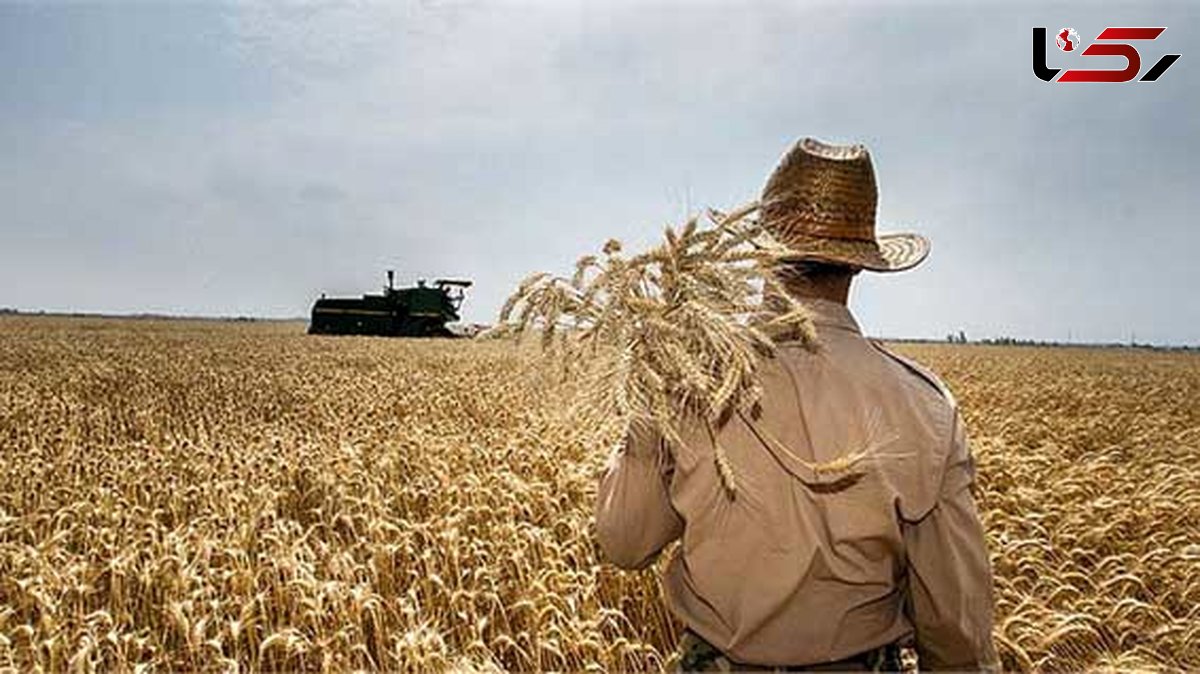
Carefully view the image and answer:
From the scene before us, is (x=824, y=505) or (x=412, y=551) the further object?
(x=412, y=551)

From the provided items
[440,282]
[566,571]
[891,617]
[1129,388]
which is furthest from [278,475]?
[440,282]

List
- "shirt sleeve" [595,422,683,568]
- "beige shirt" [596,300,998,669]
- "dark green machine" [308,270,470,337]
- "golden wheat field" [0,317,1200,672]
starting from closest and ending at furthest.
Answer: "beige shirt" [596,300,998,669], "shirt sleeve" [595,422,683,568], "golden wheat field" [0,317,1200,672], "dark green machine" [308,270,470,337]

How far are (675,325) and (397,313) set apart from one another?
156 ft

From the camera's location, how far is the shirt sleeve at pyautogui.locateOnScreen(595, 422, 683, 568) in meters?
2.11

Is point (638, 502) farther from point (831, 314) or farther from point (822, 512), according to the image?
point (831, 314)

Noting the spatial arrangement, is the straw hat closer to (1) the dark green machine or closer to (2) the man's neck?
(2) the man's neck

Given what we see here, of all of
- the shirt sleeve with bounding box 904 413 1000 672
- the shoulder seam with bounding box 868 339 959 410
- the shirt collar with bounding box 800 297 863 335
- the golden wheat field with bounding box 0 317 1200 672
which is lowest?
the golden wheat field with bounding box 0 317 1200 672

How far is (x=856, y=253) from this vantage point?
7.09 feet

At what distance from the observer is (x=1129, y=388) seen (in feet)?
85.0

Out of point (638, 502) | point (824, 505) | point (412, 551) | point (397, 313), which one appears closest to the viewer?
point (824, 505)

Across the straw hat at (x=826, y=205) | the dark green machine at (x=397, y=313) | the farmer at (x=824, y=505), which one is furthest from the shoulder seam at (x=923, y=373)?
the dark green machine at (x=397, y=313)

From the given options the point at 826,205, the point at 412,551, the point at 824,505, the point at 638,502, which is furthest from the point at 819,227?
the point at 412,551

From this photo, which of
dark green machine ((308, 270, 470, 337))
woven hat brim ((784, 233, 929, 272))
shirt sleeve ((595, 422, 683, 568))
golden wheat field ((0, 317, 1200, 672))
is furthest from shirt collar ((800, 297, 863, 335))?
dark green machine ((308, 270, 470, 337))

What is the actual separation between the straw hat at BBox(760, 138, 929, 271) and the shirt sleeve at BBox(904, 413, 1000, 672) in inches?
18.7
